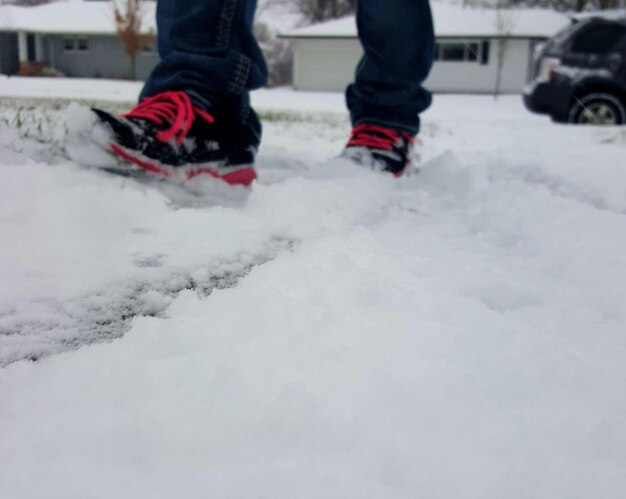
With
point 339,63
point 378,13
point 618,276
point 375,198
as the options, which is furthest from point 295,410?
point 339,63

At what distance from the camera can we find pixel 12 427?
540 mm

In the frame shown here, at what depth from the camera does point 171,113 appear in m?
1.58

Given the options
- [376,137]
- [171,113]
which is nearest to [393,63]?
[376,137]

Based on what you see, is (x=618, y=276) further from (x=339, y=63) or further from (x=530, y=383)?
(x=339, y=63)

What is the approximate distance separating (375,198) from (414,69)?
29.1 inches

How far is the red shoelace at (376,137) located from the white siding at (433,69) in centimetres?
1998

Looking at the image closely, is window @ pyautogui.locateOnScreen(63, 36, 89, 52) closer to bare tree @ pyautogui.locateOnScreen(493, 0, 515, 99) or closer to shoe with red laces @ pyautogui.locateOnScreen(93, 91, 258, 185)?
bare tree @ pyautogui.locateOnScreen(493, 0, 515, 99)

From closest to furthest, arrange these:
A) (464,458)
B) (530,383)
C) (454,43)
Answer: (464,458) → (530,383) → (454,43)

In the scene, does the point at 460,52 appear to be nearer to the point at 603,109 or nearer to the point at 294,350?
the point at 603,109

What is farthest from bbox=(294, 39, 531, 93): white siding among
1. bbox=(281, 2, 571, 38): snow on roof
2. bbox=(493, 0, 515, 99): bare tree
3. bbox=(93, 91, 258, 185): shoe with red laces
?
bbox=(93, 91, 258, 185): shoe with red laces

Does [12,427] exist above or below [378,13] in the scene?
below

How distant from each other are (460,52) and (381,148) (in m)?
21.5

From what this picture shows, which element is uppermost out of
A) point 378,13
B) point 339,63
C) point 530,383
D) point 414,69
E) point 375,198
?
point 378,13

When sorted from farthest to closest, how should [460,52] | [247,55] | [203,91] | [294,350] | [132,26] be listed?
1. [460,52]
2. [132,26]
3. [247,55]
4. [203,91]
5. [294,350]
